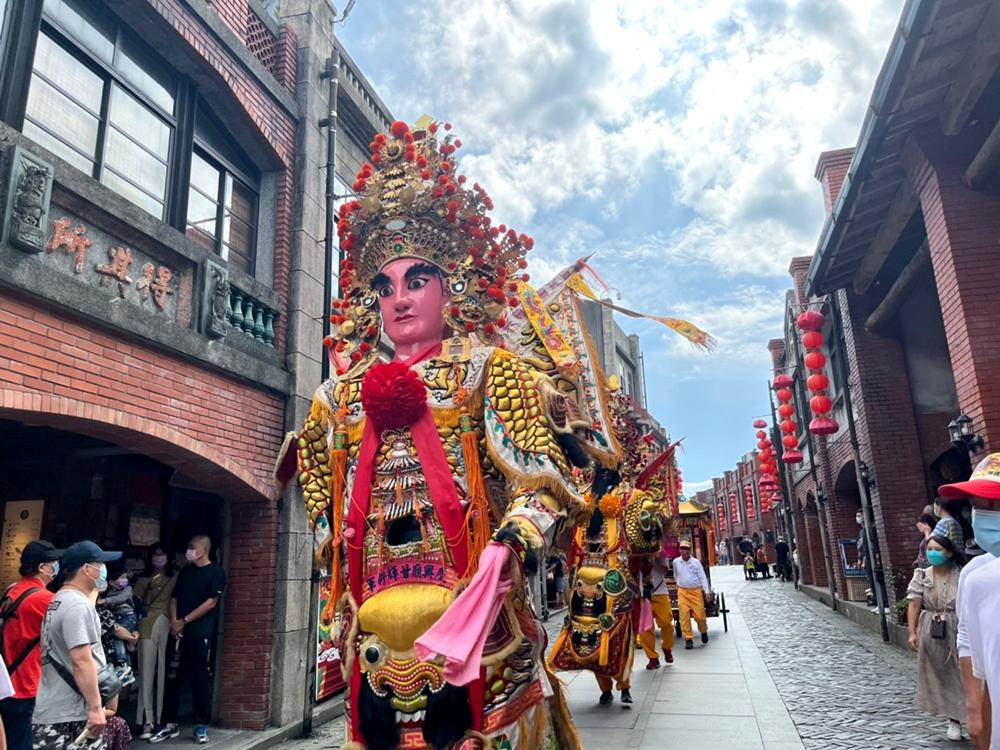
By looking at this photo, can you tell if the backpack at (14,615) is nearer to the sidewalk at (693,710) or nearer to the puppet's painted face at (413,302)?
the puppet's painted face at (413,302)

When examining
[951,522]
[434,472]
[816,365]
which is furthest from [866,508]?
[434,472]

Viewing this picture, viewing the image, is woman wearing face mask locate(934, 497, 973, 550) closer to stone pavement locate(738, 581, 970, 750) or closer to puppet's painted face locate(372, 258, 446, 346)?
stone pavement locate(738, 581, 970, 750)

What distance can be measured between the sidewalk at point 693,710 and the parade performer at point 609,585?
0.40 meters

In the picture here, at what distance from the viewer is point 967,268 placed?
274 inches

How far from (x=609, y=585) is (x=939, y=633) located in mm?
2743

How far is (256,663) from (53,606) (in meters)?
2.87

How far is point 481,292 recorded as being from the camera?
3.44 meters

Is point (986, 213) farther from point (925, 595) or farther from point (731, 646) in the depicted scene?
point (731, 646)

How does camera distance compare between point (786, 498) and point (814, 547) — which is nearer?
point (814, 547)

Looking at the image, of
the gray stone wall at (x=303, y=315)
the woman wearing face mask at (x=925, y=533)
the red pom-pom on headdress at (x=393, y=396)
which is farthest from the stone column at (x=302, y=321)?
the woman wearing face mask at (x=925, y=533)

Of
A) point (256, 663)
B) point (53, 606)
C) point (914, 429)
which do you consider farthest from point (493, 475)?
point (914, 429)

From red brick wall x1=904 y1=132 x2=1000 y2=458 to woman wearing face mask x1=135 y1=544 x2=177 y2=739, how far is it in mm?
7620

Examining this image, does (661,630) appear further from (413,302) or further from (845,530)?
(845,530)

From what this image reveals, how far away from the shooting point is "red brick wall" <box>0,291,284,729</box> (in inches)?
173
